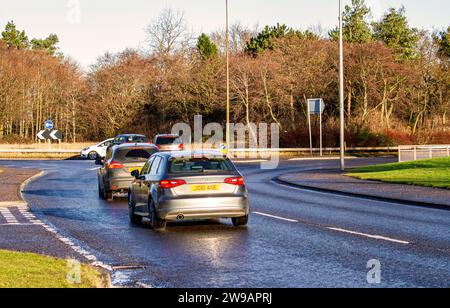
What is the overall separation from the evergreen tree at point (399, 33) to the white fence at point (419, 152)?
3743 centimetres

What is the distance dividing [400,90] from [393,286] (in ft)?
178

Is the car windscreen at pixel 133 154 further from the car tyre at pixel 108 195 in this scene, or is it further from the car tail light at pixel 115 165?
the car tyre at pixel 108 195

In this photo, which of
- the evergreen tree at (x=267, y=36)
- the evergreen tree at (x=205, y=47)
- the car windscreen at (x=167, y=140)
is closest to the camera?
the car windscreen at (x=167, y=140)

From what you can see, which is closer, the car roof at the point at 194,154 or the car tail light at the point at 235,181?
the car tail light at the point at 235,181

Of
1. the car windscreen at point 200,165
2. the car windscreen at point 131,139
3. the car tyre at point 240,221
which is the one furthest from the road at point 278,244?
the car windscreen at point 131,139

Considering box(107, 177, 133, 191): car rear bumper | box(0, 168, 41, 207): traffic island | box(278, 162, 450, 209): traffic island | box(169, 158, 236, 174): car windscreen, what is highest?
box(169, 158, 236, 174): car windscreen

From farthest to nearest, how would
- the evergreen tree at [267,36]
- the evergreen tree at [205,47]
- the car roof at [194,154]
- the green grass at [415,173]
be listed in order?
1. the evergreen tree at [205,47]
2. the evergreen tree at [267,36]
3. the green grass at [415,173]
4. the car roof at [194,154]

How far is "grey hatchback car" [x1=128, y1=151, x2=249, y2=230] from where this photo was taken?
13945mm

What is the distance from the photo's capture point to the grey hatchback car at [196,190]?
13945 millimetres

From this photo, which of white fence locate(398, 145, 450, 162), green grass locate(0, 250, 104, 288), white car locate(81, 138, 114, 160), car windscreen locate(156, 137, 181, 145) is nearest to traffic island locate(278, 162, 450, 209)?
white fence locate(398, 145, 450, 162)

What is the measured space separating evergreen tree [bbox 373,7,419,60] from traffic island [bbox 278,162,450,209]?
5102 centimetres

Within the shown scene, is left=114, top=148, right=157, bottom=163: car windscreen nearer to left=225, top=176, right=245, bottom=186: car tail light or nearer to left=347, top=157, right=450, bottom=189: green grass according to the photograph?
left=225, top=176, right=245, bottom=186: car tail light

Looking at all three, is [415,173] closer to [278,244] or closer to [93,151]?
[278,244]

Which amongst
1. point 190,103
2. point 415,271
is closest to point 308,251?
point 415,271
